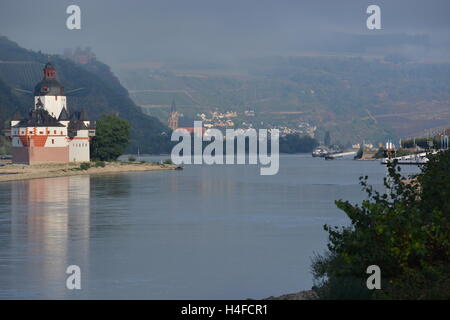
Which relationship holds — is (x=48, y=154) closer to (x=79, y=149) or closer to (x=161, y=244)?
(x=79, y=149)

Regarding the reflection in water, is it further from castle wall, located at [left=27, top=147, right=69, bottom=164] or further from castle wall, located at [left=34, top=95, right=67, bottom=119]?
castle wall, located at [left=34, top=95, right=67, bottom=119]

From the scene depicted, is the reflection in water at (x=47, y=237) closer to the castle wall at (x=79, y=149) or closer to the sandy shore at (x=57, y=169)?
the sandy shore at (x=57, y=169)

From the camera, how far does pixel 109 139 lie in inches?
5920

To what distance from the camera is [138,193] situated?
79375 mm

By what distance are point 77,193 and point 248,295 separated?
54.6m

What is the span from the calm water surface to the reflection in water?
0.04 m

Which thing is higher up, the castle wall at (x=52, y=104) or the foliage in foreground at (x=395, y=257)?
the castle wall at (x=52, y=104)

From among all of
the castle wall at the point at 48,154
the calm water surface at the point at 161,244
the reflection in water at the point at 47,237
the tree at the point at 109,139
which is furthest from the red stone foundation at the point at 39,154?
the calm water surface at the point at 161,244

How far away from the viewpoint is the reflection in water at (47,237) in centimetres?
2848

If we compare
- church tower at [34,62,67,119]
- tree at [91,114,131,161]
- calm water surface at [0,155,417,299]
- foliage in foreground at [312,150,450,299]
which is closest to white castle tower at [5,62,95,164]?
church tower at [34,62,67,119]

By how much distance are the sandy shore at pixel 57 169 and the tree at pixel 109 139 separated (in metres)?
4.24

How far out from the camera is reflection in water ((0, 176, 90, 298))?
28.5 meters

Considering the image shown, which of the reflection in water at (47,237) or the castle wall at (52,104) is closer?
the reflection in water at (47,237)
